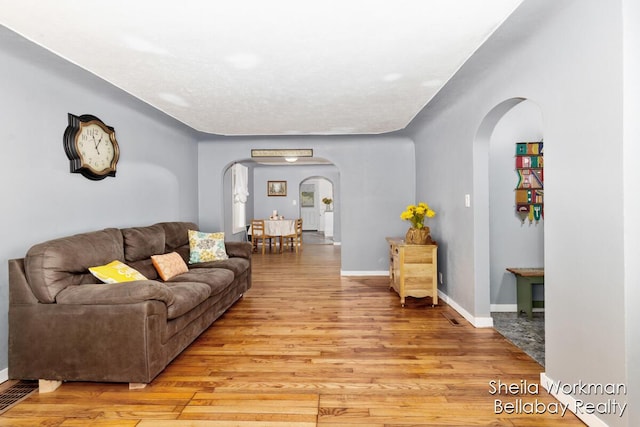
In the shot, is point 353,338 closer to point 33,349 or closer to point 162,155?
point 33,349

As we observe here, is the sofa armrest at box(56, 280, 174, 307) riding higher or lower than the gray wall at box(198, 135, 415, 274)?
lower

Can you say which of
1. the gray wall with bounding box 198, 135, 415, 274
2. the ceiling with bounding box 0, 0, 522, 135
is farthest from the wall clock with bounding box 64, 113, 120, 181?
the gray wall with bounding box 198, 135, 415, 274

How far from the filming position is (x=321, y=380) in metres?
2.43

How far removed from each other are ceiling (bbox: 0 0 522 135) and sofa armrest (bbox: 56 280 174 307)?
1.65m

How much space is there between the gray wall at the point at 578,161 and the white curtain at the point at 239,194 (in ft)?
22.0

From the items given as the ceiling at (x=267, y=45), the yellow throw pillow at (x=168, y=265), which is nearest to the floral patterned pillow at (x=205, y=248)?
the yellow throw pillow at (x=168, y=265)

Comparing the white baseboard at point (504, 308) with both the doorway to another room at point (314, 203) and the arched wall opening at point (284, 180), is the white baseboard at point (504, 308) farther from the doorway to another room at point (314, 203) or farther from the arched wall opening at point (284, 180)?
the doorway to another room at point (314, 203)

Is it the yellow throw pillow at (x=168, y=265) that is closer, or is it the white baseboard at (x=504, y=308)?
the yellow throw pillow at (x=168, y=265)

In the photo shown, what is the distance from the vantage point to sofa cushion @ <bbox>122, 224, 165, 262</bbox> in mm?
3332

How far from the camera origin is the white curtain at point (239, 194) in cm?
866

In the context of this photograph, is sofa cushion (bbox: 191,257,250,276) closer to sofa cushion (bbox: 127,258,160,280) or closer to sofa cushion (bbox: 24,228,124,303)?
sofa cushion (bbox: 127,258,160,280)

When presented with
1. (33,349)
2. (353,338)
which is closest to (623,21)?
(353,338)

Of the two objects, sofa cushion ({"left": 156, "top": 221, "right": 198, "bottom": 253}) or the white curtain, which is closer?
sofa cushion ({"left": 156, "top": 221, "right": 198, "bottom": 253})

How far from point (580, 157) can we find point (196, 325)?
9.91ft
